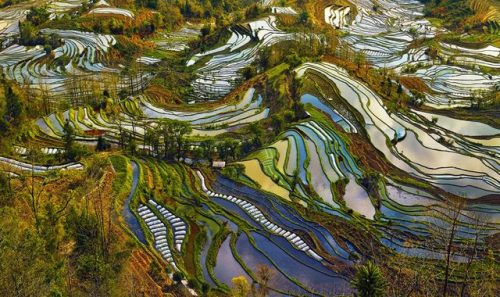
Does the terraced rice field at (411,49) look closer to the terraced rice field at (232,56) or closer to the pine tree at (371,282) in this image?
the terraced rice field at (232,56)

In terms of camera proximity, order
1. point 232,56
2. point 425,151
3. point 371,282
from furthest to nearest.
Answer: point 232,56
point 425,151
point 371,282

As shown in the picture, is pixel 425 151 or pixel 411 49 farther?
pixel 411 49

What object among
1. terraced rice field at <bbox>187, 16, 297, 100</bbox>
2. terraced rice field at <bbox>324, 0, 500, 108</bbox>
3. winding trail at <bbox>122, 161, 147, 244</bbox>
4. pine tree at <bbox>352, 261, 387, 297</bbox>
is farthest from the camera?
terraced rice field at <bbox>187, 16, 297, 100</bbox>

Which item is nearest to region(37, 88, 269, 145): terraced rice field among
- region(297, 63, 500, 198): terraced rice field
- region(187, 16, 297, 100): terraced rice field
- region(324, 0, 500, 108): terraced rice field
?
region(187, 16, 297, 100): terraced rice field

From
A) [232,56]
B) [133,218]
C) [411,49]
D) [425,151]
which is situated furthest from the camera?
[411,49]

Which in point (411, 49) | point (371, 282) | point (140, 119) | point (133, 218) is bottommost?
point (140, 119)

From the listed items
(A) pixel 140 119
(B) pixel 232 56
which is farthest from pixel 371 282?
(B) pixel 232 56

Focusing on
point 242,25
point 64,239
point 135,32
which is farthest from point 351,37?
point 64,239

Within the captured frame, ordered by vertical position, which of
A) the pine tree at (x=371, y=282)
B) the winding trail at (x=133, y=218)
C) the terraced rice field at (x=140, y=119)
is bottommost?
the terraced rice field at (x=140, y=119)

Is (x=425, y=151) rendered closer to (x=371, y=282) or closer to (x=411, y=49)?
(x=371, y=282)

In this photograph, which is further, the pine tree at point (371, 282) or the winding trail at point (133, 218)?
the winding trail at point (133, 218)

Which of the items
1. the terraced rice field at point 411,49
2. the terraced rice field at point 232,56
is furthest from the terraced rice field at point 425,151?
the terraced rice field at point 232,56

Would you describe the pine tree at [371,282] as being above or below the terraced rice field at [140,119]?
above

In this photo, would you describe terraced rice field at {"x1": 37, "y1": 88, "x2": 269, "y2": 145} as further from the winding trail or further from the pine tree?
the pine tree
